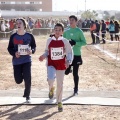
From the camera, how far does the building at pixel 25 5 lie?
113625 mm

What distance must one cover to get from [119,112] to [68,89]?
222cm

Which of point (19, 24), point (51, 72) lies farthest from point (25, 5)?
point (51, 72)

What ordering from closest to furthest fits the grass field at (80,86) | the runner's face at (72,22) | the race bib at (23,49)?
the grass field at (80,86)
the race bib at (23,49)
the runner's face at (72,22)

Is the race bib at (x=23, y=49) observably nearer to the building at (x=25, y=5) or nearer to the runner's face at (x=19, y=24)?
the runner's face at (x=19, y=24)

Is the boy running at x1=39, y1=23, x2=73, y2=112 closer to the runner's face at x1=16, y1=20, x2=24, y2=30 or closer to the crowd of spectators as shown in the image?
the runner's face at x1=16, y1=20, x2=24, y2=30

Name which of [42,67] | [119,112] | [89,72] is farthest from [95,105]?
[42,67]

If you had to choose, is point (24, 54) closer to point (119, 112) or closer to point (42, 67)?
point (119, 112)

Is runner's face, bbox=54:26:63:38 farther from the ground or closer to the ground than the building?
→ closer to the ground

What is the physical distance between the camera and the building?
113625 mm

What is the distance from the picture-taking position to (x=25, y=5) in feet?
376

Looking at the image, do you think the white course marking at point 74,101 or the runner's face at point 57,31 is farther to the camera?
the white course marking at point 74,101

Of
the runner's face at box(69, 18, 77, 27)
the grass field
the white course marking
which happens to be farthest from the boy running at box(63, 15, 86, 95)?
the grass field

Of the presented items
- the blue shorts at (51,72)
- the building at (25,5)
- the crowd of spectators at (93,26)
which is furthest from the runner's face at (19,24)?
the building at (25,5)

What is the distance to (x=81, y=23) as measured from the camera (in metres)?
37.5
